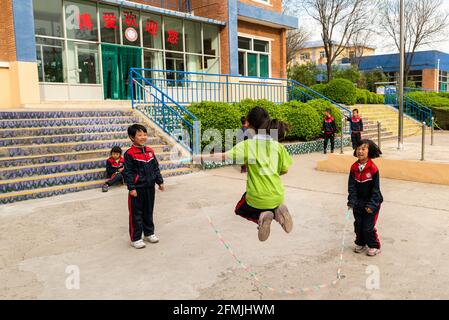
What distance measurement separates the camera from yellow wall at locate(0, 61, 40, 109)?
495 inches

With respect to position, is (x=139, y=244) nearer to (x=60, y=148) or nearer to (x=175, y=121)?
(x=60, y=148)

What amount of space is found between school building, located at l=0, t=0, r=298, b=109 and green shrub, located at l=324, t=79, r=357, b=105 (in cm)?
326

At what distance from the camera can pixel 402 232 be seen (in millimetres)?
4957

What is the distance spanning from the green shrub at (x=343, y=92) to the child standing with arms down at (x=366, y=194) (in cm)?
1828

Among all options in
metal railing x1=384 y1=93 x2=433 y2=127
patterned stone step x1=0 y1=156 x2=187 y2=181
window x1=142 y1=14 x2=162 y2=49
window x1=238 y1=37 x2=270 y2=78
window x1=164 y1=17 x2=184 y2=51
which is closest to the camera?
patterned stone step x1=0 y1=156 x2=187 y2=181

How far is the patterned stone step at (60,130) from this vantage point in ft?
28.6

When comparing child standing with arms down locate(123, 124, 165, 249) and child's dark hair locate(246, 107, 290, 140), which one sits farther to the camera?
child standing with arms down locate(123, 124, 165, 249)

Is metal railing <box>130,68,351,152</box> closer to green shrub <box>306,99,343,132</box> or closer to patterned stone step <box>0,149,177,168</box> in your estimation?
green shrub <box>306,99,343,132</box>

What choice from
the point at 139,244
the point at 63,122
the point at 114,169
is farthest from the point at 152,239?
the point at 63,122

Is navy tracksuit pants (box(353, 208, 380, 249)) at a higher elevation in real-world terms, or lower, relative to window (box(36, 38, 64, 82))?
lower

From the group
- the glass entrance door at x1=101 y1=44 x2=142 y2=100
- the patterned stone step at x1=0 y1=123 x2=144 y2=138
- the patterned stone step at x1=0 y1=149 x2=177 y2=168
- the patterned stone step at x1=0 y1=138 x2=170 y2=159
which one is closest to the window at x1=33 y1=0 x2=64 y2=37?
the glass entrance door at x1=101 y1=44 x2=142 y2=100

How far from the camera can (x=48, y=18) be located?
45.7ft

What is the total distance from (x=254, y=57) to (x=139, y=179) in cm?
1717
